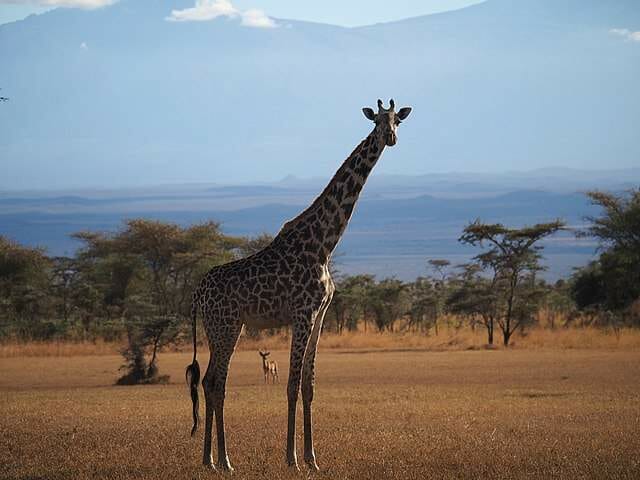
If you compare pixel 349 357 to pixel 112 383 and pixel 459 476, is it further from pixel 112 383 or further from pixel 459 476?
pixel 459 476

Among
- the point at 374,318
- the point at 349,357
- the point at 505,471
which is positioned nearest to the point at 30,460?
the point at 505,471

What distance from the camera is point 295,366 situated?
12.2 m

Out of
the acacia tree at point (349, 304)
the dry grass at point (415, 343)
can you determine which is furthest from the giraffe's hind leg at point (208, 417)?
the acacia tree at point (349, 304)

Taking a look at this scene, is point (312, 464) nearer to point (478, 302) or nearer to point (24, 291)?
point (478, 302)

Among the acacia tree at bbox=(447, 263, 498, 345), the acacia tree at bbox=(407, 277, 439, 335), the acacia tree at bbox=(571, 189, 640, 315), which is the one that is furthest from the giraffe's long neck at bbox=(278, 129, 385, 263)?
the acacia tree at bbox=(407, 277, 439, 335)

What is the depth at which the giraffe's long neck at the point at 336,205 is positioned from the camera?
12.8m

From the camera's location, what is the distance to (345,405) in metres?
19.4

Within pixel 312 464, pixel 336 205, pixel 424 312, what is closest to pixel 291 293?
pixel 336 205

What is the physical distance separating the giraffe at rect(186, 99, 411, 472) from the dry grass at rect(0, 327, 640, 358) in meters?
25.0

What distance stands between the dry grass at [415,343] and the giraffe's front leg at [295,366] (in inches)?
1006

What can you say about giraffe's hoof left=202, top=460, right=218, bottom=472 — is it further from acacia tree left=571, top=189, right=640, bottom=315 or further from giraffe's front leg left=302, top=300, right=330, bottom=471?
acacia tree left=571, top=189, right=640, bottom=315

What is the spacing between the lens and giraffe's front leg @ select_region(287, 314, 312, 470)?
1209cm

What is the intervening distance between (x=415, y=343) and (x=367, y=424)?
83.3ft

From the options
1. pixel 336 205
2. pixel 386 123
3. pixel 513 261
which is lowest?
pixel 513 261
